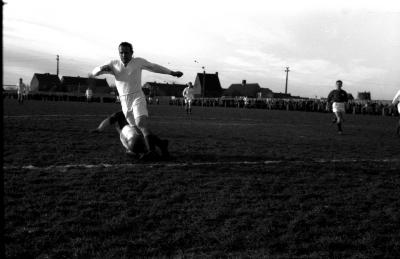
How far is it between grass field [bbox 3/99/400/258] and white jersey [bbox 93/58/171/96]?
4.38 ft

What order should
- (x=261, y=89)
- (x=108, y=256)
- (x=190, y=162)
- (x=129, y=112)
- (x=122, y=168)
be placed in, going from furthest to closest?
(x=261, y=89), (x=129, y=112), (x=190, y=162), (x=122, y=168), (x=108, y=256)

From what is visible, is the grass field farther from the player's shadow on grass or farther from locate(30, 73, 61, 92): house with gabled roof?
locate(30, 73, 61, 92): house with gabled roof

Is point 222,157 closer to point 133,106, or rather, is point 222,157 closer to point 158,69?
point 133,106

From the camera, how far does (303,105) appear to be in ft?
157

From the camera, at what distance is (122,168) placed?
6.64 metres

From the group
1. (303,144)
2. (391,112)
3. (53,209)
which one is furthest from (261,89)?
(53,209)

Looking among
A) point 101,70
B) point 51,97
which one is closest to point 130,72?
point 101,70

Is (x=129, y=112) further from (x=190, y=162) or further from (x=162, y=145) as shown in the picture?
(x=190, y=162)

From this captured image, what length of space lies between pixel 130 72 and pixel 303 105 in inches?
1650

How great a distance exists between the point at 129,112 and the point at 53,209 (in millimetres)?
4098

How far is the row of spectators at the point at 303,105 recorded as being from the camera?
1617 inches

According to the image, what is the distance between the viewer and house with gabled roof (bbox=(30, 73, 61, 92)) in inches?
4220

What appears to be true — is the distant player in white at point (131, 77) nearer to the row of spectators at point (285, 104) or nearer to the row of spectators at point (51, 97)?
the row of spectators at point (285, 104)

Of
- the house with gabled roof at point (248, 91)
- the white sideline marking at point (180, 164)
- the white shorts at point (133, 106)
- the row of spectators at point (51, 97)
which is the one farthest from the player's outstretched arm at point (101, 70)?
the house with gabled roof at point (248, 91)
